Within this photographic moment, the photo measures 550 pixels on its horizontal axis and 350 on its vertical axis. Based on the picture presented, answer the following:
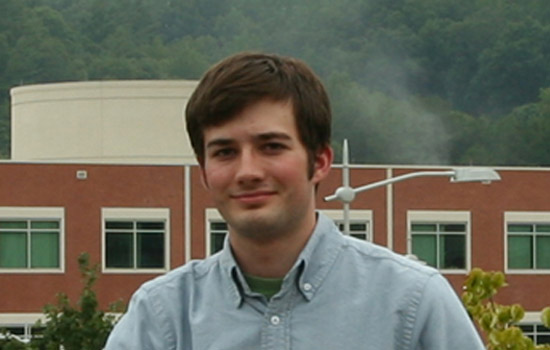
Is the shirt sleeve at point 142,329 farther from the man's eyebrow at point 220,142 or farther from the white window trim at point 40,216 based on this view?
the white window trim at point 40,216

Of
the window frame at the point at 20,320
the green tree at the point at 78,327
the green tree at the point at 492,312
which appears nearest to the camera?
the green tree at the point at 492,312

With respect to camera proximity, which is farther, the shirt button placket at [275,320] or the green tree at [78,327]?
the green tree at [78,327]

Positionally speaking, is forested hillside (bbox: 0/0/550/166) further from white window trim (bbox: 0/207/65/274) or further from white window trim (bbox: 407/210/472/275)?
white window trim (bbox: 0/207/65/274)

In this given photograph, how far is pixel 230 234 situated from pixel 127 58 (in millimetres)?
130871

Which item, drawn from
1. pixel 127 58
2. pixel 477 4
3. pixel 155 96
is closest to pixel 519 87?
pixel 477 4

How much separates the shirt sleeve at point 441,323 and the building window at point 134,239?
48.0 m

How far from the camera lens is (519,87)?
465 ft

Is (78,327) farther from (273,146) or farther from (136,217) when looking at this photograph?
(273,146)

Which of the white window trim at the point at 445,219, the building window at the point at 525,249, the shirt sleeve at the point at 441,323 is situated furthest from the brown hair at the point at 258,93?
the building window at the point at 525,249

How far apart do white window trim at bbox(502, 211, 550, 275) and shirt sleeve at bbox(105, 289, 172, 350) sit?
Result: 5106 cm

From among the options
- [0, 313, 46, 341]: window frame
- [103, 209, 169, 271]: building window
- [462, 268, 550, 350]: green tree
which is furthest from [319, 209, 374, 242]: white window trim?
[462, 268, 550, 350]: green tree

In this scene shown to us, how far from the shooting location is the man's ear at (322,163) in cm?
425

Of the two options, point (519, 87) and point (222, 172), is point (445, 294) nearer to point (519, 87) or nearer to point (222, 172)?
point (222, 172)

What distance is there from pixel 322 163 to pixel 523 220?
168ft
